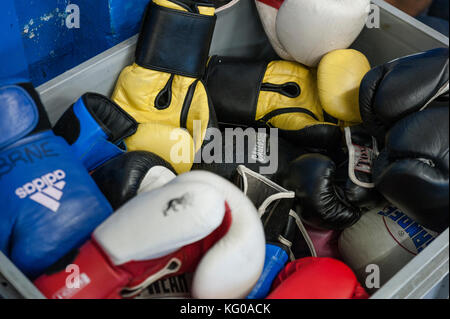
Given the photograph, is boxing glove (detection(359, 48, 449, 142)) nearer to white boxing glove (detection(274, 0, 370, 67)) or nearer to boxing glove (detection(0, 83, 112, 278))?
white boxing glove (detection(274, 0, 370, 67))

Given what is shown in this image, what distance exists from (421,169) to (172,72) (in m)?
0.66

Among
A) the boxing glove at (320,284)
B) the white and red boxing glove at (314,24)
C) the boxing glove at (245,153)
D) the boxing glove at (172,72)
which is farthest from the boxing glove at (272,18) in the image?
the boxing glove at (320,284)

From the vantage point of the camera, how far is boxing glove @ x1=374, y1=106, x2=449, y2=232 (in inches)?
32.0

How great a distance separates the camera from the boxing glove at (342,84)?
3.62 feet

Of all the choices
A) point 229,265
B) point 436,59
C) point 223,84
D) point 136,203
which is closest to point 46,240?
point 136,203

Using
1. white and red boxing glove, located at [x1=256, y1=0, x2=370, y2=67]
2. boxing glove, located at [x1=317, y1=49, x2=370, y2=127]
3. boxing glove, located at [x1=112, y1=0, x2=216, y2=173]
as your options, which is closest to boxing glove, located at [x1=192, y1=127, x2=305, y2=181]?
boxing glove, located at [x1=112, y1=0, x2=216, y2=173]

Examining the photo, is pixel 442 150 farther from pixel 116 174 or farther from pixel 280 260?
pixel 116 174

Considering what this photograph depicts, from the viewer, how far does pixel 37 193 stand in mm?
804

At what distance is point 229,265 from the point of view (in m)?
0.71

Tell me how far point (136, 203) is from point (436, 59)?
2.23 feet

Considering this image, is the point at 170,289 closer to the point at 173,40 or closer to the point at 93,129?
the point at 93,129

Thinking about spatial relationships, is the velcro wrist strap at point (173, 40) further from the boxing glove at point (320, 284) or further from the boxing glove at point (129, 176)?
the boxing glove at point (320, 284)

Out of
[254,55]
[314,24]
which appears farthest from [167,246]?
[254,55]

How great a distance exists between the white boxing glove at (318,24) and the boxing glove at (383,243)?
0.46 meters
